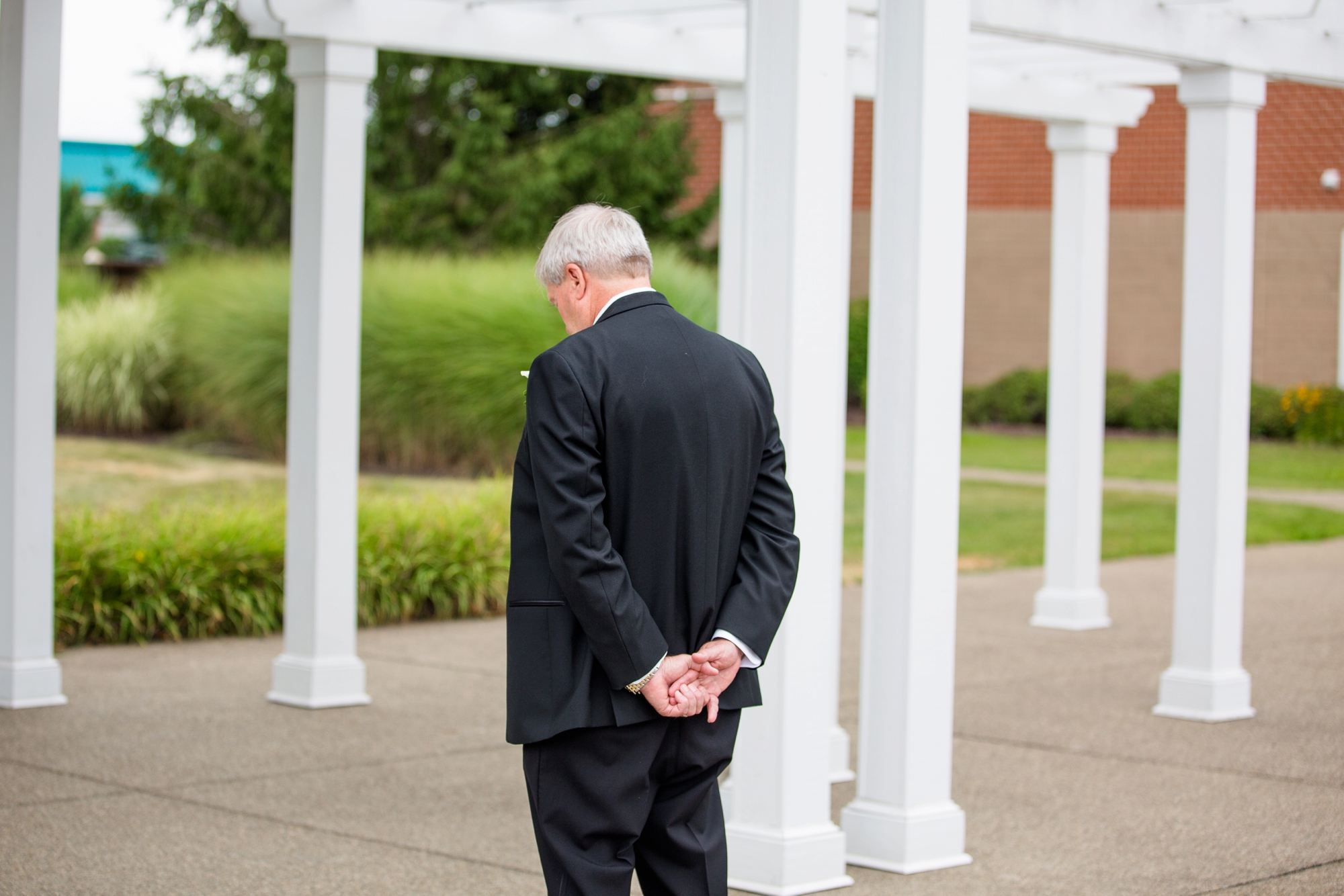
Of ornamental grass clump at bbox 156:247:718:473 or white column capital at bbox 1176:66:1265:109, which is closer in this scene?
white column capital at bbox 1176:66:1265:109

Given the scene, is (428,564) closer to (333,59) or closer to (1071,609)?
Result: (333,59)

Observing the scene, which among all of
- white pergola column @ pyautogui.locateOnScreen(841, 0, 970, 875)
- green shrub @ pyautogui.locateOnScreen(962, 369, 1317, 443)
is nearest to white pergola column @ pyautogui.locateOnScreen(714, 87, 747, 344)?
white pergola column @ pyautogui.locateOnScreen(841, 0, 970, 875)

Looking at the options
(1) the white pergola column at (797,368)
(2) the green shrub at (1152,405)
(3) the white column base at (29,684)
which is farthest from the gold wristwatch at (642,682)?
(2) the green shrub at (1152,405)

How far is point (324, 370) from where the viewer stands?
7195 mm

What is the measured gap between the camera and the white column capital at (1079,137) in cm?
967

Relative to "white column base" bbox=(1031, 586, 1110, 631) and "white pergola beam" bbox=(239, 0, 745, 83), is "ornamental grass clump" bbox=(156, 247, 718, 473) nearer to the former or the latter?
"white column base" bbox=(1031, 586, 1110, 631)

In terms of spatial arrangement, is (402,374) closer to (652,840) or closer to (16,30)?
(16,30)

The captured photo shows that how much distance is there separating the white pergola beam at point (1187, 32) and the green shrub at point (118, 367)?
14.8 m

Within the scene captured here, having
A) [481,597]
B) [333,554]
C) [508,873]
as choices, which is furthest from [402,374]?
[508,873]

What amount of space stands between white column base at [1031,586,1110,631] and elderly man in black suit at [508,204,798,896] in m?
6.96

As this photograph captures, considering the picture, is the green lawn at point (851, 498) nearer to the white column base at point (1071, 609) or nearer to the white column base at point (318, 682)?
the white column base at point (1071, 609)

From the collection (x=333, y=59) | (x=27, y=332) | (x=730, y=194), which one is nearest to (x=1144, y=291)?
(x=730, y=194)

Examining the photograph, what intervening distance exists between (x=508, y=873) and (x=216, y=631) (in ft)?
15.7

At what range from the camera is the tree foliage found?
79.7 feet
